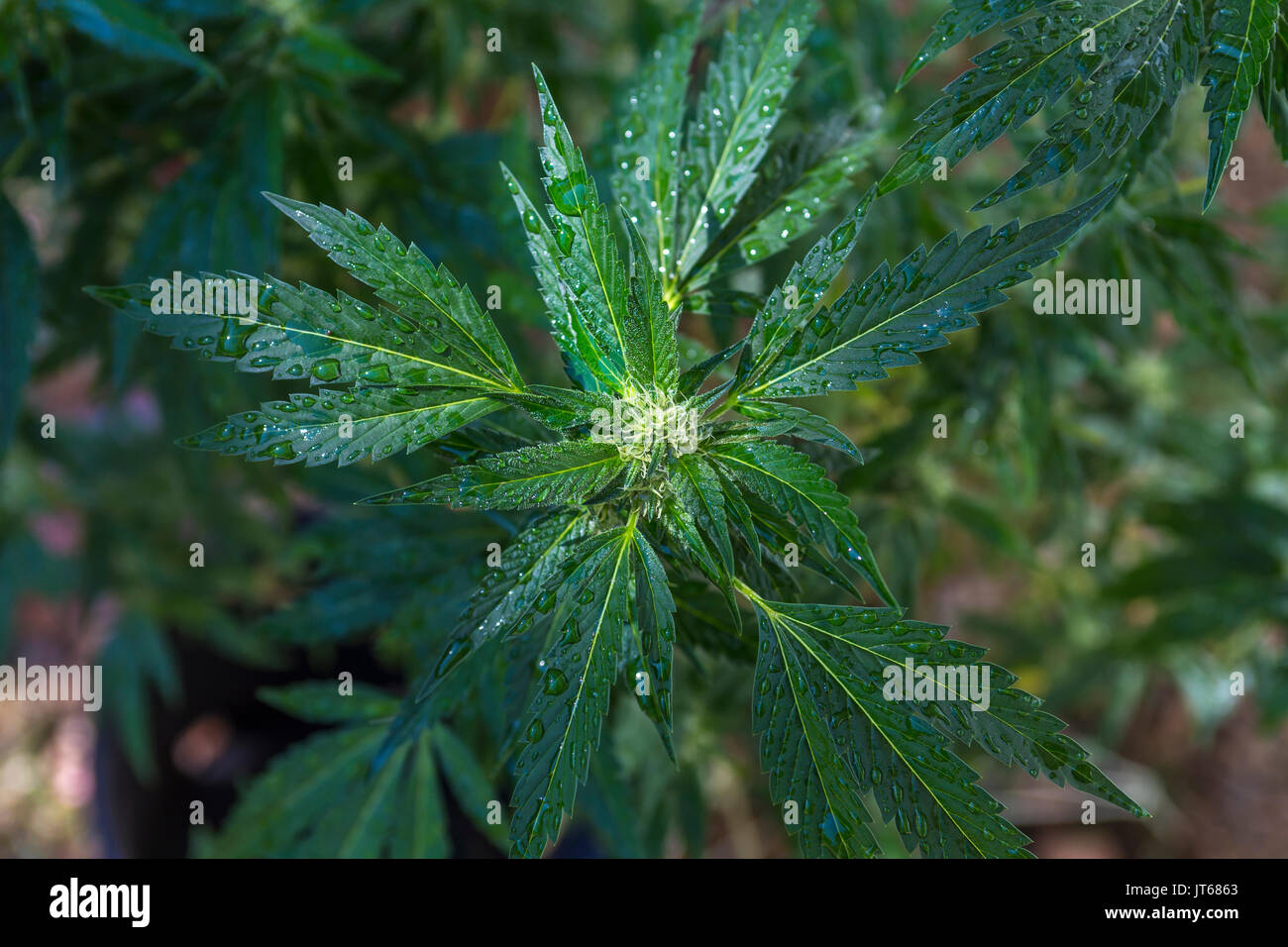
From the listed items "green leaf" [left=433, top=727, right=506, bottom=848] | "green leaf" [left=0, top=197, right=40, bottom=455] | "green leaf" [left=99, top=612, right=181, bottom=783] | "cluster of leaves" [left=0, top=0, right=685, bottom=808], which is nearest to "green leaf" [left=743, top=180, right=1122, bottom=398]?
"cluster of leaves" [left=0, top=0, right=685, bottom=808]

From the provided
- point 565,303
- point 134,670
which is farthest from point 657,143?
point 134,670

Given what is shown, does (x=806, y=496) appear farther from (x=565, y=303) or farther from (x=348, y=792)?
(x=348, y=792)

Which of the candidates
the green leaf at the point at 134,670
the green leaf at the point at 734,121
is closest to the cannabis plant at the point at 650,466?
the green leaf at the point at 734,121

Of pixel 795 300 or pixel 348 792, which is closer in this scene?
pixel 795 300

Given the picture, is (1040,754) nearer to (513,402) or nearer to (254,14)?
(513,402)

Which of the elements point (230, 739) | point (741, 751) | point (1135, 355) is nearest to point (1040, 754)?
point (1135, 355)
